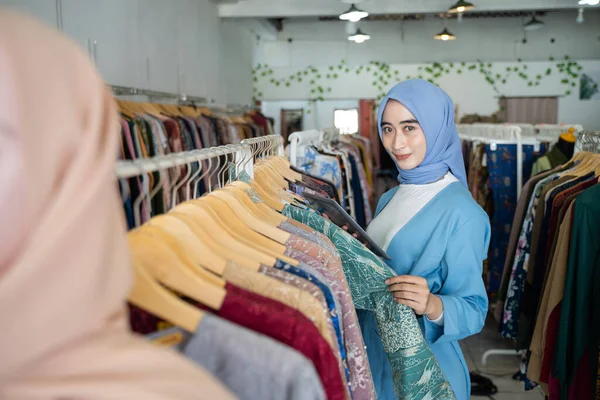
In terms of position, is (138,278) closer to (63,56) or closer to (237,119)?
(63,56)

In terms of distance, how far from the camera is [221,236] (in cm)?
114

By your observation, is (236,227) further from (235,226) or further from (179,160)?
(179,160)

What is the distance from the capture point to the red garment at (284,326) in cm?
90

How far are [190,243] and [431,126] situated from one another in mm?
1164

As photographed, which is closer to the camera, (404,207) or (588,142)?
(404,207)

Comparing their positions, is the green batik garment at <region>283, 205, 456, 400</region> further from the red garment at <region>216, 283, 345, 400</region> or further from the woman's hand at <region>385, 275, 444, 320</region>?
the red garment at <region>216, 283, 345, 400</region>

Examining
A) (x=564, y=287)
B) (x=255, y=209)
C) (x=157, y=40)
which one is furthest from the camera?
(x=157, y=40)

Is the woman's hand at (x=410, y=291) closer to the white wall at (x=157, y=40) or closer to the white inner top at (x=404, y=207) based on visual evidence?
the white inner top at (x=404, y=207)

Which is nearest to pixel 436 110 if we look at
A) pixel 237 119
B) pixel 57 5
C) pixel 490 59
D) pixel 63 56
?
pixel 63 56

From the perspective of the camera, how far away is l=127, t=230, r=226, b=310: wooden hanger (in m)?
0.91

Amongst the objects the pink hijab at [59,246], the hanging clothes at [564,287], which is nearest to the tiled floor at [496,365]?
the hanging clothes at [564,287]

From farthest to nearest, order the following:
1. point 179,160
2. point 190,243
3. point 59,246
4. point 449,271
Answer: point 449,271
point 179,160
point 190,243
point 59,246

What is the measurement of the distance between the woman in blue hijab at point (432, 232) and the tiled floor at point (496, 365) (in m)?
2.17

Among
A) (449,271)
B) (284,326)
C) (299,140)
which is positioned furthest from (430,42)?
(284,326)
